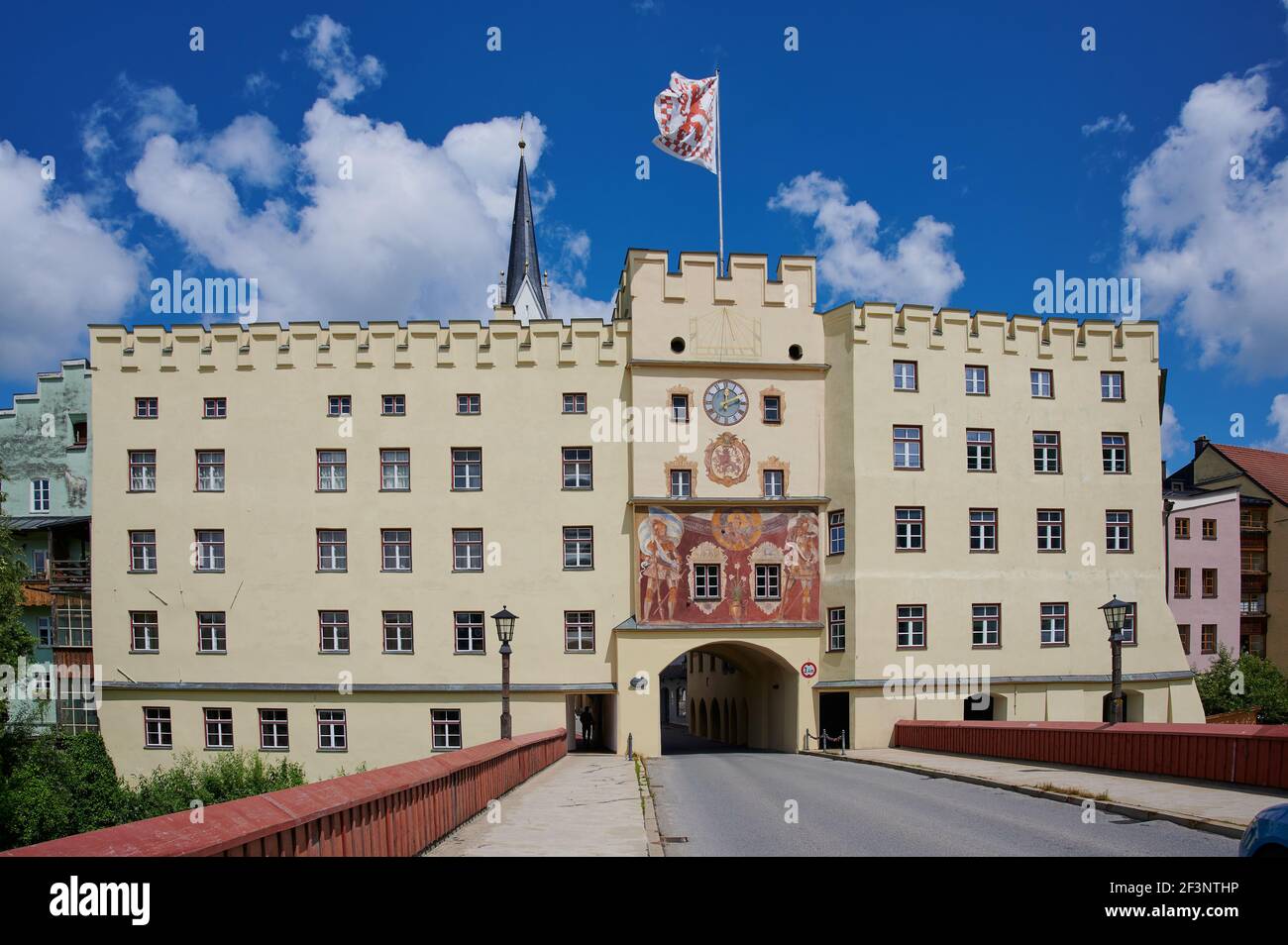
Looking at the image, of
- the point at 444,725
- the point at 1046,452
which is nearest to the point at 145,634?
the point at 444,725

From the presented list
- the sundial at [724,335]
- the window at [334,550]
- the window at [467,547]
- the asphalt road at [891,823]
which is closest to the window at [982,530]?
the sundial at [724,335]

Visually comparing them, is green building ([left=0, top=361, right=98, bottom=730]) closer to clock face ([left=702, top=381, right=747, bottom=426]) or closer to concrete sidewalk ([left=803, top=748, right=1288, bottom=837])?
clock face ([left=702, top=381, right=747, bottom=426])

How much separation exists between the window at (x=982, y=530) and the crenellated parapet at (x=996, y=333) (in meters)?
6.23

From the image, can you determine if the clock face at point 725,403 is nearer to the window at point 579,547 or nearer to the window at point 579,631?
the window at point 579,547

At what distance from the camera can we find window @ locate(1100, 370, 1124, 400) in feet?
144

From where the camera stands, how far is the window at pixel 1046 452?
141ft

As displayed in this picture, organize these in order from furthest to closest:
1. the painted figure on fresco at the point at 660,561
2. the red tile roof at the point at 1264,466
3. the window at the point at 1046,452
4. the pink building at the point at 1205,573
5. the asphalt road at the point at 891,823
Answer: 1. the red tile roof at the point at 1264,466
2. the pink building at the point at 1205,573
3. the window at the point at 1046,452
4. the painted figure on fresco at the point at 660,561
5. the asphalt road at the point at 891,823

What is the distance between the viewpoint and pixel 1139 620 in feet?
141

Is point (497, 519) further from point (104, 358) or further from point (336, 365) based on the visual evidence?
point (104, 358)

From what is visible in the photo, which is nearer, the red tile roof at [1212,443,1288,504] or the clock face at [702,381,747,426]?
the clock face at [702,381,747,426]

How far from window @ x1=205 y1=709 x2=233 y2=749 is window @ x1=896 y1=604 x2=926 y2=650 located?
2462 cm

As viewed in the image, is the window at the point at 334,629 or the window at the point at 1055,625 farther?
the window at the point at 1055,625

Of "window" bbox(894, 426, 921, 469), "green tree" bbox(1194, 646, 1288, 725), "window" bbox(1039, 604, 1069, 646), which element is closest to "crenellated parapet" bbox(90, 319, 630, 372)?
"window" bbox(894, 426, 921, 469)
